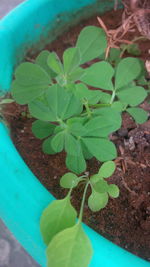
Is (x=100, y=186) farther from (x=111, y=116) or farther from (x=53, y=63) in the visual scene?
(x=53, y=63)

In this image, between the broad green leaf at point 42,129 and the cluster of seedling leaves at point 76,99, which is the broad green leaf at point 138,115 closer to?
the cluster of seedling leaves at point 76,99

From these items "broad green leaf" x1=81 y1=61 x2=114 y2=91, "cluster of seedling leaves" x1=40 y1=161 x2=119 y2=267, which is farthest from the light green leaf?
"broad green leaf" x1=81 y1=61 x2=114 y2=91

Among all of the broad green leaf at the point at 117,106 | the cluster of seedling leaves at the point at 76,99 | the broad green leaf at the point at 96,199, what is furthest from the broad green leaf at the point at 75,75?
the broad green leaf at the point at 96,199

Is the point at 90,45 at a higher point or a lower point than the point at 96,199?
higher

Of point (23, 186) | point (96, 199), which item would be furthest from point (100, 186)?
point (23, 186)

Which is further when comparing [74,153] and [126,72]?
[126,72]

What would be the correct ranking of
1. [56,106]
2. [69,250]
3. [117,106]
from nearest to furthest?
[69,250]
[56,106]
[117,106]
